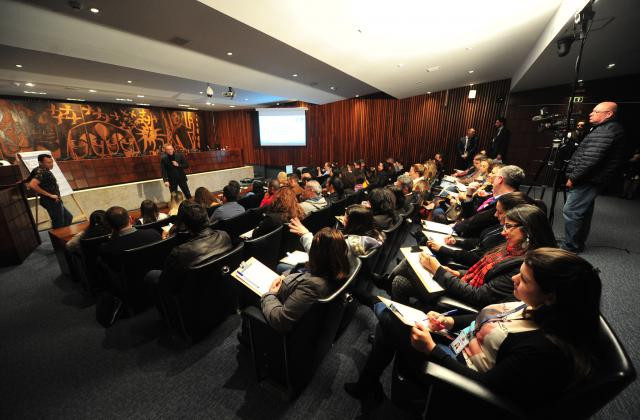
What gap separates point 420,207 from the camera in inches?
155

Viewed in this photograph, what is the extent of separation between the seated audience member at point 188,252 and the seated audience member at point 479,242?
179 centimetres

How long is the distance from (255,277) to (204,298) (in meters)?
0.55

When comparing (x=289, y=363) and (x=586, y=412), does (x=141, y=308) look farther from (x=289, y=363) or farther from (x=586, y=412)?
(x=586, y=412)

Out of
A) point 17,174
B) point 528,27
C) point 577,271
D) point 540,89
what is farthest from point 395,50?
point 17,174

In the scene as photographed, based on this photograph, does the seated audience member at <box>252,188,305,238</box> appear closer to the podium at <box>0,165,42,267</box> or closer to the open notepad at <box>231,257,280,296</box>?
the open notepad at <box>231,257,280,296</box>

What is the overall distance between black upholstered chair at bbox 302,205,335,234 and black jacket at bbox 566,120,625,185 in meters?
2.83

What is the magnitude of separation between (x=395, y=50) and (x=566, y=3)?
1.80m

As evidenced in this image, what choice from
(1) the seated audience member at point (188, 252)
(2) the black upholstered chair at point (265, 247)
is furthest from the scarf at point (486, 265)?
(1) the seated audience member at point (188, 252)

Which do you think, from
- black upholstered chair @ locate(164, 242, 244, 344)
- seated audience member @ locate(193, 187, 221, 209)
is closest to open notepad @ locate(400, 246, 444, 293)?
black upholstered chair @ locate(164, 242, 244, 344)

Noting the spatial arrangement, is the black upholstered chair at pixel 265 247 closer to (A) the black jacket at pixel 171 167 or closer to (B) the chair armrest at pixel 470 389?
(B) the chair armrest at pixel 470 389

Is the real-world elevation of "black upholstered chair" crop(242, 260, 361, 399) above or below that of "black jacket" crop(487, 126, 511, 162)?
below

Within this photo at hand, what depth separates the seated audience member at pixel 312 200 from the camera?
10.4ft

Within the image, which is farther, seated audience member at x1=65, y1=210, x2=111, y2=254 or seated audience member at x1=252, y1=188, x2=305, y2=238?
seated audience member at x1=252, y1=188, x2=305, y2=238

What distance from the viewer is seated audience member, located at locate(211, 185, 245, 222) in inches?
110
